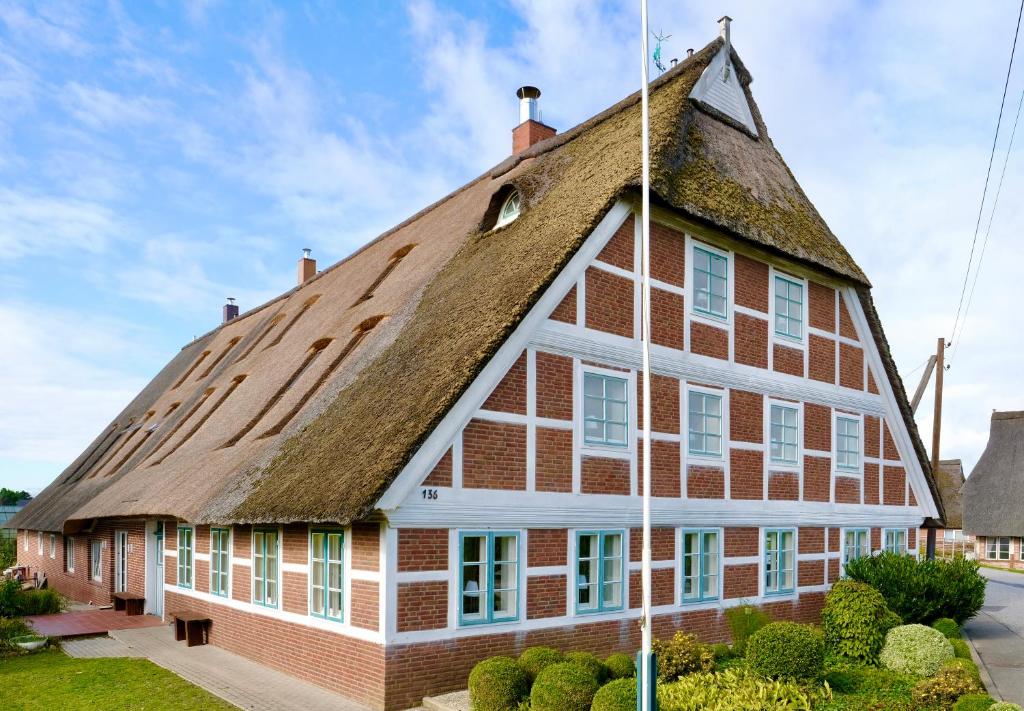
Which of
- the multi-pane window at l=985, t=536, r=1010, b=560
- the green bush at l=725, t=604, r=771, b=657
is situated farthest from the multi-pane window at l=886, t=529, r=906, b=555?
the multi-pane window at l=985, t=536, r=1010, b=560

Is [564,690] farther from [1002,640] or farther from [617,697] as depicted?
[1002,640]

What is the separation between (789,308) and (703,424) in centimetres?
390

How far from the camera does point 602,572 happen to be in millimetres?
14234

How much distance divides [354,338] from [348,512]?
21.8 feet

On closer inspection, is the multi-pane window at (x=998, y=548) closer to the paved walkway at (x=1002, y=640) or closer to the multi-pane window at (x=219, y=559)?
the paved walkway at (x=1002, y=640)

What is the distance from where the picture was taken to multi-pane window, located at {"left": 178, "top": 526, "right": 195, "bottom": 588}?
1873cm

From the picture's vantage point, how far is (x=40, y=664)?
1569 centimetres

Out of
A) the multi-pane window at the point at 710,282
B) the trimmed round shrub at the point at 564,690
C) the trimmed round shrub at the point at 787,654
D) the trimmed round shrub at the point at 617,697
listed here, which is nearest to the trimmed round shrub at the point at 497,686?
the trimmed round shrub at the point at 564,690

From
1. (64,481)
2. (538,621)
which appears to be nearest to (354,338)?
(538,621)

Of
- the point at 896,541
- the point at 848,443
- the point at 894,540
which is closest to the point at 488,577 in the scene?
the point at 848,443

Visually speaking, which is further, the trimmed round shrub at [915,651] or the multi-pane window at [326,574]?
the trimmed round shrub at [915,651]

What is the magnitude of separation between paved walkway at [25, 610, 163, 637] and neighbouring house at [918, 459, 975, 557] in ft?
147

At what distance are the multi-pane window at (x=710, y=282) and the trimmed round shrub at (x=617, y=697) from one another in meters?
8.12

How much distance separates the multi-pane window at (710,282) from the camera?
1655cm
